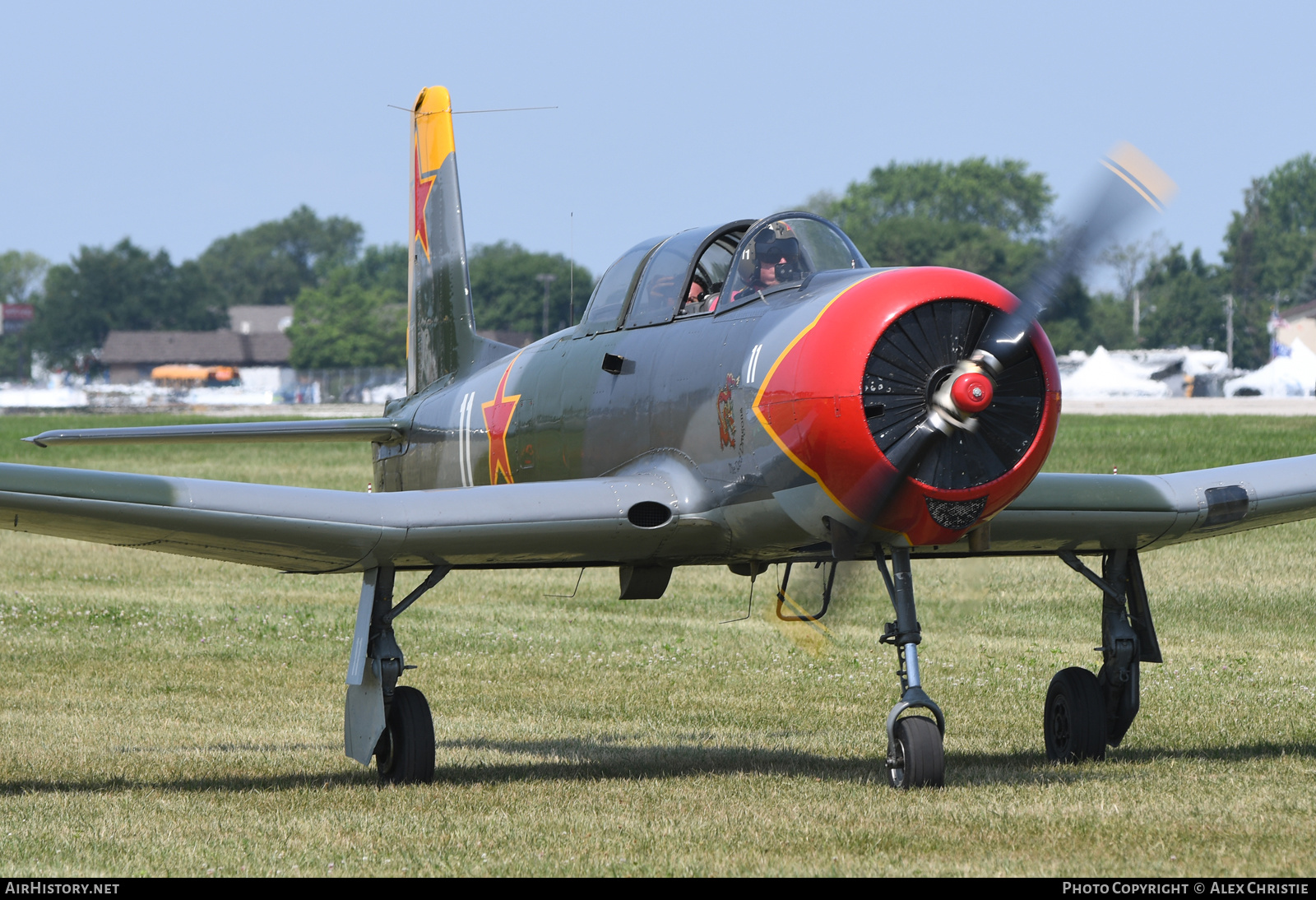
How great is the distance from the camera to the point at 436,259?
48.4 feet

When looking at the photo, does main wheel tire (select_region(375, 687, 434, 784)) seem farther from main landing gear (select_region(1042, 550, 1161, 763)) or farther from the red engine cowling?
main landing gear (select_region(1042, 550, 1161, 763))

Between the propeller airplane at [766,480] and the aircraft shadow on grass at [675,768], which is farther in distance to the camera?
the aircraft shadow on grass at [675,768]

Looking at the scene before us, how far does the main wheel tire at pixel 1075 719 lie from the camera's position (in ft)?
32.4

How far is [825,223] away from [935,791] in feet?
10.7

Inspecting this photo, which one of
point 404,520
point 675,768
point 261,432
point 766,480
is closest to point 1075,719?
point 675,768

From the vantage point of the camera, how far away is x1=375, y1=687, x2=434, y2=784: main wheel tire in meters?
9.31

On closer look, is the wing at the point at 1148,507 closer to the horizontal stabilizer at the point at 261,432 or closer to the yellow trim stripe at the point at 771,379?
the yellow trim stripe at the point at 771,379

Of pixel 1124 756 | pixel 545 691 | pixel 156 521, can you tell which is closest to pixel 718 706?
pixel 545 691

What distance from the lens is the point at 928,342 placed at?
7.82 meters

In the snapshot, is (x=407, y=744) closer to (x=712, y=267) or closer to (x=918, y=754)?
(x=918, y=754)

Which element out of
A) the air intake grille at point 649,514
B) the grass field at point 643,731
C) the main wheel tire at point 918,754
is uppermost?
the air intake grille at point 649,514

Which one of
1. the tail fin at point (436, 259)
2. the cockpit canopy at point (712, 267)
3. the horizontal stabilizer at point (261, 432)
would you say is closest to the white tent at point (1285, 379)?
the tail fin at point (436, 259)

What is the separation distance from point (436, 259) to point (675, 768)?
6.49 m

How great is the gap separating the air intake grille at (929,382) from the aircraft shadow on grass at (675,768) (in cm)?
184
